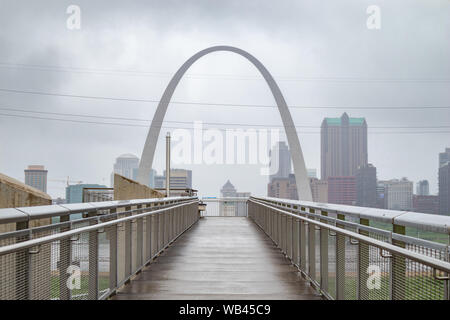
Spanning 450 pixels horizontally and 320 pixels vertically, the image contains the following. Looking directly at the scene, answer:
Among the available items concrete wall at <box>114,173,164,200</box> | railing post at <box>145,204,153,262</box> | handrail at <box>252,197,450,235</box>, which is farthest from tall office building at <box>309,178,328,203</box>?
handrail at <box>252,197,450,235</box>

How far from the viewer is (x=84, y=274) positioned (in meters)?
3.67

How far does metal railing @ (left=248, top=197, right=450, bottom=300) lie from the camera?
2336 millimetres

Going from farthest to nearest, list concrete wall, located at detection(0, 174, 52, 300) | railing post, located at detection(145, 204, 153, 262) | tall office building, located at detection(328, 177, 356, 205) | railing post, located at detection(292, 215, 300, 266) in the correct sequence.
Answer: tall office building, located at detection(328, 177, 356, 205) < railing post, located at detection(145, 204, 153, 262) < railing post, located at detection(292, 215, 300, 266) < concrete wall, located at detection(0, 174, 52, 300)

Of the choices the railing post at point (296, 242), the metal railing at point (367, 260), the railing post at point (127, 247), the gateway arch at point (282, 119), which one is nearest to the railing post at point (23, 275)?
the metal railing at point (367, 260)

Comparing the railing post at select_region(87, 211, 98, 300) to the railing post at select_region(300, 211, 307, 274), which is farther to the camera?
the railing post at select_region(300, 211, 307, 274)

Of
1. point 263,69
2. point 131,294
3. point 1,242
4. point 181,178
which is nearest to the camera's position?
point 1,242

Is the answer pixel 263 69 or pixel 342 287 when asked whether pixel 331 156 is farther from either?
pixel 342 287

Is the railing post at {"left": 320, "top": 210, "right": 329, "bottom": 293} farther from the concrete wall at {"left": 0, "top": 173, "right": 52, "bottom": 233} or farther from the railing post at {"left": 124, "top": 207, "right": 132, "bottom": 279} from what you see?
the concrete wall at {"left": 0, "top": 173, "right": 52, "bottom": 233}

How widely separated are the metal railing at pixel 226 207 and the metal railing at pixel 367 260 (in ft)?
53.7

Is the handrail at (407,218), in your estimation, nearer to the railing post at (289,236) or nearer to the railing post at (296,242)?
the railing post at (296,242)

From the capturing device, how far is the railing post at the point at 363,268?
133 inches
